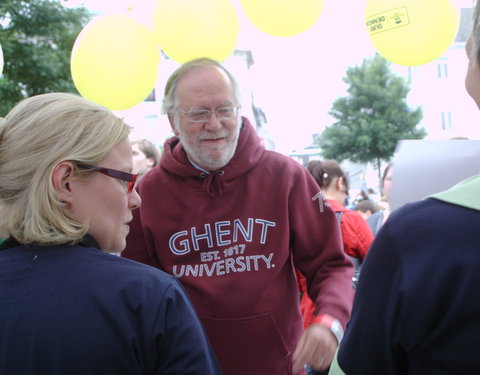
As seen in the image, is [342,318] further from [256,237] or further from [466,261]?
[466,261]

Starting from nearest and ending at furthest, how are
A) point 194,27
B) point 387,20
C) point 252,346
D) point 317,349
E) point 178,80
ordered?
point 317,349 → point 252,346 → point 178,80 → point 194,27 → point 387,20

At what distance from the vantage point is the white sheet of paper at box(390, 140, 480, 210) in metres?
1.30

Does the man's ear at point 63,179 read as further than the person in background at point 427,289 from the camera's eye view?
Yes

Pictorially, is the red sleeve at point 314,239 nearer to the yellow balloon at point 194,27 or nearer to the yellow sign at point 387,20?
the yellow balloon at point 194,27

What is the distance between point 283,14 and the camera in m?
3.14

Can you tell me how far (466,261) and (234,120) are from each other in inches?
67.8

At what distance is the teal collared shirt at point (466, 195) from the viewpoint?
0.90 m

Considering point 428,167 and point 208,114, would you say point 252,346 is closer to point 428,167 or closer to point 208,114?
point 208,114

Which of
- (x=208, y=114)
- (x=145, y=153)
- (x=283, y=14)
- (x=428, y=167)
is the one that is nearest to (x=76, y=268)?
(x=428, y=167)

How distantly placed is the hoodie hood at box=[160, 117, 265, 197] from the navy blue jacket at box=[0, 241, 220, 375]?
1.14 meters

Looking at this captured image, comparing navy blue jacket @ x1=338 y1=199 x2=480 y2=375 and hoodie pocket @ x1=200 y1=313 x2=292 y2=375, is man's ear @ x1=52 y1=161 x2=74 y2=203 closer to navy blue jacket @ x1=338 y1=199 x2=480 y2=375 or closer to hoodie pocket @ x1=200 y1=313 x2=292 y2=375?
navy blue jacket @ x1=338 y1=199 x2=480 y2=375

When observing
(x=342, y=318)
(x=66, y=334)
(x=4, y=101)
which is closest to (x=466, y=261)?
(x=66, y=334)

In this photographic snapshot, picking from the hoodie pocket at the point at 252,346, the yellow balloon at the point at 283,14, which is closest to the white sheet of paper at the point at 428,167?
the hoodie pocket at the point at 252,346

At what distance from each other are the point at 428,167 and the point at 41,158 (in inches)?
38.8
